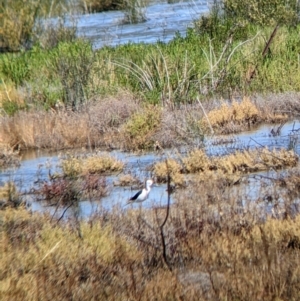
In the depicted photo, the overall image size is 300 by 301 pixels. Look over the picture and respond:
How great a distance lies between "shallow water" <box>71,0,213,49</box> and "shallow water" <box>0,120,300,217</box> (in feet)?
37.2

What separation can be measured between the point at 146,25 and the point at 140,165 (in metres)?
21.2

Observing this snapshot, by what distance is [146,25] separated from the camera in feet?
116

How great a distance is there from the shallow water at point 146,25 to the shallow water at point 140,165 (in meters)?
11.4

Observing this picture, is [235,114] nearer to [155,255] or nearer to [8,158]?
[8,158]

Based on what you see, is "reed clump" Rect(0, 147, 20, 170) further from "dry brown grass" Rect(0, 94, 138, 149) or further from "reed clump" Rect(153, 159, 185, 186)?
"reed clump" Rect(153, 159, 185, 186)

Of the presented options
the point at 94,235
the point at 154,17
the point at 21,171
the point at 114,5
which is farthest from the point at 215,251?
the point at 114,5

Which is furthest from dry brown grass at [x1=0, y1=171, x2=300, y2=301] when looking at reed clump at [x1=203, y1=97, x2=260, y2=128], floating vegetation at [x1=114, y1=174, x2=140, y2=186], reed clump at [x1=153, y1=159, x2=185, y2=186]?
reed clump at [x1=203, y1=97, x2=260, y2=128]

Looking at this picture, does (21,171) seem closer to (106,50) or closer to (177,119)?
(177,119)

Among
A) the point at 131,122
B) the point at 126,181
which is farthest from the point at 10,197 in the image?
the point at 131,122

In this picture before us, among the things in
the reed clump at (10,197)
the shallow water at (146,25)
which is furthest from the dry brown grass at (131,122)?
the shallow water at (146,25)

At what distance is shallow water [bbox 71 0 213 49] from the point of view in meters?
31.0

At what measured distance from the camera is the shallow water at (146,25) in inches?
1219

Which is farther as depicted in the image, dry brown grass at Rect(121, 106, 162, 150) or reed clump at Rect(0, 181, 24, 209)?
dry brown grass at Rect(121, 106, 162, 150)

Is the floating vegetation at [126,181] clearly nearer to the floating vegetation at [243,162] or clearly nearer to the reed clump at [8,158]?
the floating vegetation at [243,162]
